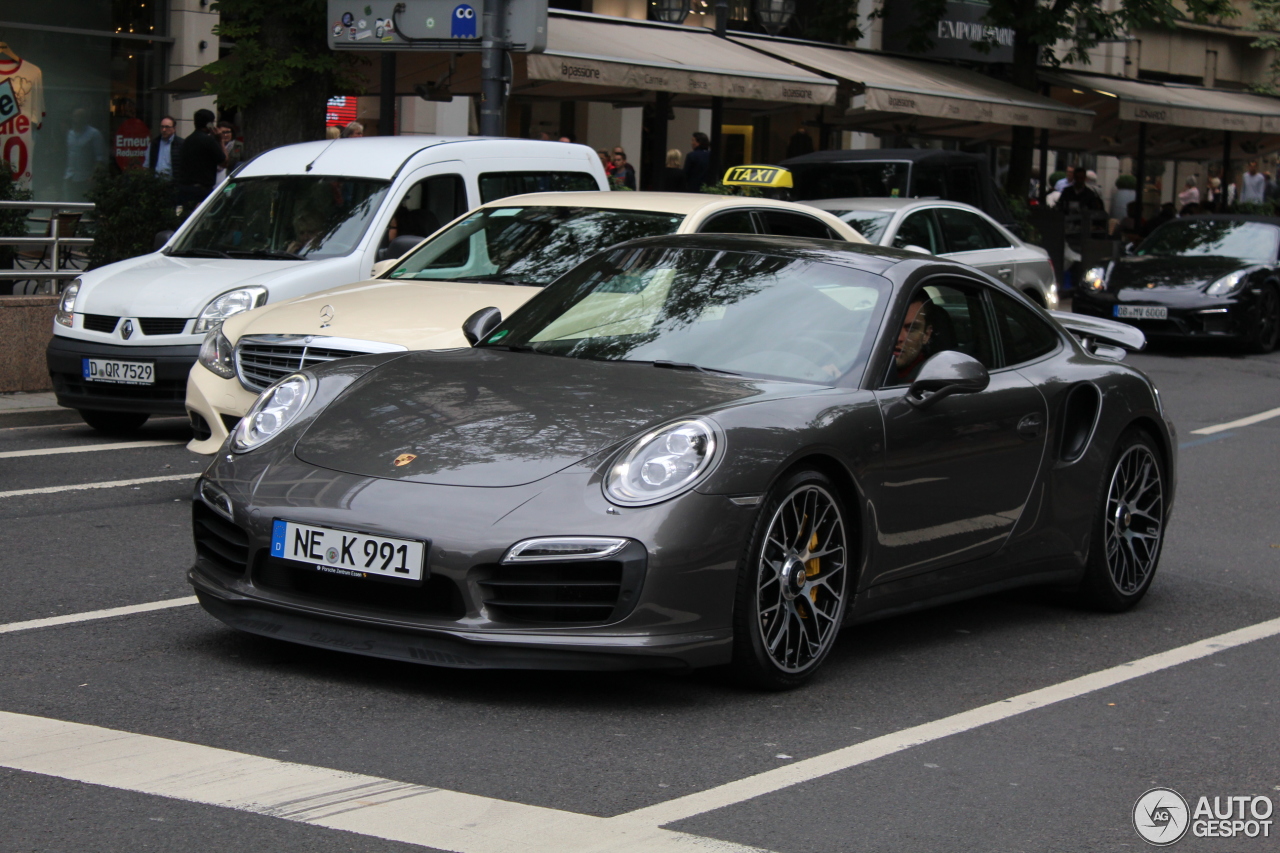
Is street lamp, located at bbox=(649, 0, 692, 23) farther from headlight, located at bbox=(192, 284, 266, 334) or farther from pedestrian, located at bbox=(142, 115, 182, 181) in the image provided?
headlight, located at bbox=(192, 284, 266, 334)

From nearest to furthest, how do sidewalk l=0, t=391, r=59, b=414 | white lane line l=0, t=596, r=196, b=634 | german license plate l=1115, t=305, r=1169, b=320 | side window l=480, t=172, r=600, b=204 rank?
white lane line l=0, t=596, r=196, b=634 < side window l=480, t=172, r=600, b=204 < sidewalk l=0, t=391, r=59, b=414 < german license plate l=1115, t=305, r=1169, b=320

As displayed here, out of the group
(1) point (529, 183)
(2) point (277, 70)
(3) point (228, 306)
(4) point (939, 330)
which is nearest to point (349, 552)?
(4) point (939, 330)

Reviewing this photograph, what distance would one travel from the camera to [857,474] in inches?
206

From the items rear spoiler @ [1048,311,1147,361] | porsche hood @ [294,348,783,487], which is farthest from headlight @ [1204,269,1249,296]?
porsche hood @ [294,348,783,487]

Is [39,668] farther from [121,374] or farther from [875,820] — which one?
[121,374]

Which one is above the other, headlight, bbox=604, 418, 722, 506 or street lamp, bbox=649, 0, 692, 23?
street lamp, bbox=649, 0, 692, 23

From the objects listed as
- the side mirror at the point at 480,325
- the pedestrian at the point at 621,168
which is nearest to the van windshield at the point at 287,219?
the side mirror at the point at 480,325

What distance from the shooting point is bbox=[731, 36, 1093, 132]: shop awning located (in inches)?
878

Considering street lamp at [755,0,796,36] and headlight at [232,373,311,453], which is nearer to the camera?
headlight at [232,373,311,453]

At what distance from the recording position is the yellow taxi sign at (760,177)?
15.7m

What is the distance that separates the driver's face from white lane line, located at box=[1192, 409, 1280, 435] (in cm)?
737

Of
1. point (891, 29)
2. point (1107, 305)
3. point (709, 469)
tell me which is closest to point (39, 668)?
point (709, 469)

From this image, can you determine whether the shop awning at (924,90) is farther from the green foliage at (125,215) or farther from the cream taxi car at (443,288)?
the cream taxi car at (443,288)

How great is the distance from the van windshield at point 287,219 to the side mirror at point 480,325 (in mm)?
3969
